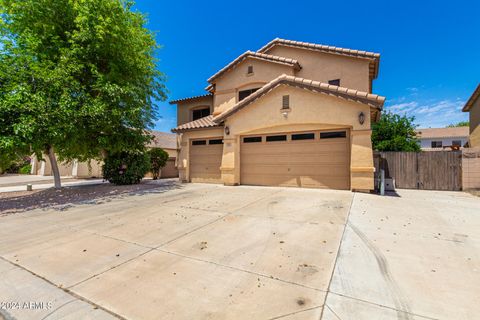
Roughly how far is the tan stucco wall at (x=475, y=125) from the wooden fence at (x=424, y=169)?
8.09 metres

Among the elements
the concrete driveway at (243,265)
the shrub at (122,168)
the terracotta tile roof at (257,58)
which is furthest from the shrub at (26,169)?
the concrete driveway at (243,265)

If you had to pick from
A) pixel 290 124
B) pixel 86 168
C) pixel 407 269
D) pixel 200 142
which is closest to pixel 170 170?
pixel 200 142

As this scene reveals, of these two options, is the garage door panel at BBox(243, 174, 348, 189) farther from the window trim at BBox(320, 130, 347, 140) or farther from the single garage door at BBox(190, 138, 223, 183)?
the single garage door at BBox(190, 138, 223, 183)

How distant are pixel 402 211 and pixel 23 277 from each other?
873 centimetres

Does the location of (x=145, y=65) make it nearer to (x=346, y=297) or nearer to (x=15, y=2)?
(x=15, y=2)

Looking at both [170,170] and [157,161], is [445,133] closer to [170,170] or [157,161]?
[170,170]

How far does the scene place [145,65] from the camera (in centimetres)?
1266

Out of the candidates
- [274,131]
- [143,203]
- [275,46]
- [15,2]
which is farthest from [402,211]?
[15,2]

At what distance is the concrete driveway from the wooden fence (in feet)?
18.7

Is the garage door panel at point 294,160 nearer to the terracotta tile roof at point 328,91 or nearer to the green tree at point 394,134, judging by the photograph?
the terracotta tile roof at point 328,91

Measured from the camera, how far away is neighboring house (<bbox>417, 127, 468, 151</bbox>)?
3569 centimetres

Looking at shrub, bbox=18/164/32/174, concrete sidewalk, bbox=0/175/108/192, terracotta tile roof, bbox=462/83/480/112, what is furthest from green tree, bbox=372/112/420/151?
shrub, bbox=18/164/32/174

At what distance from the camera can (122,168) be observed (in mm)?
13516

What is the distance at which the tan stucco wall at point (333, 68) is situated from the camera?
12.8 metres
